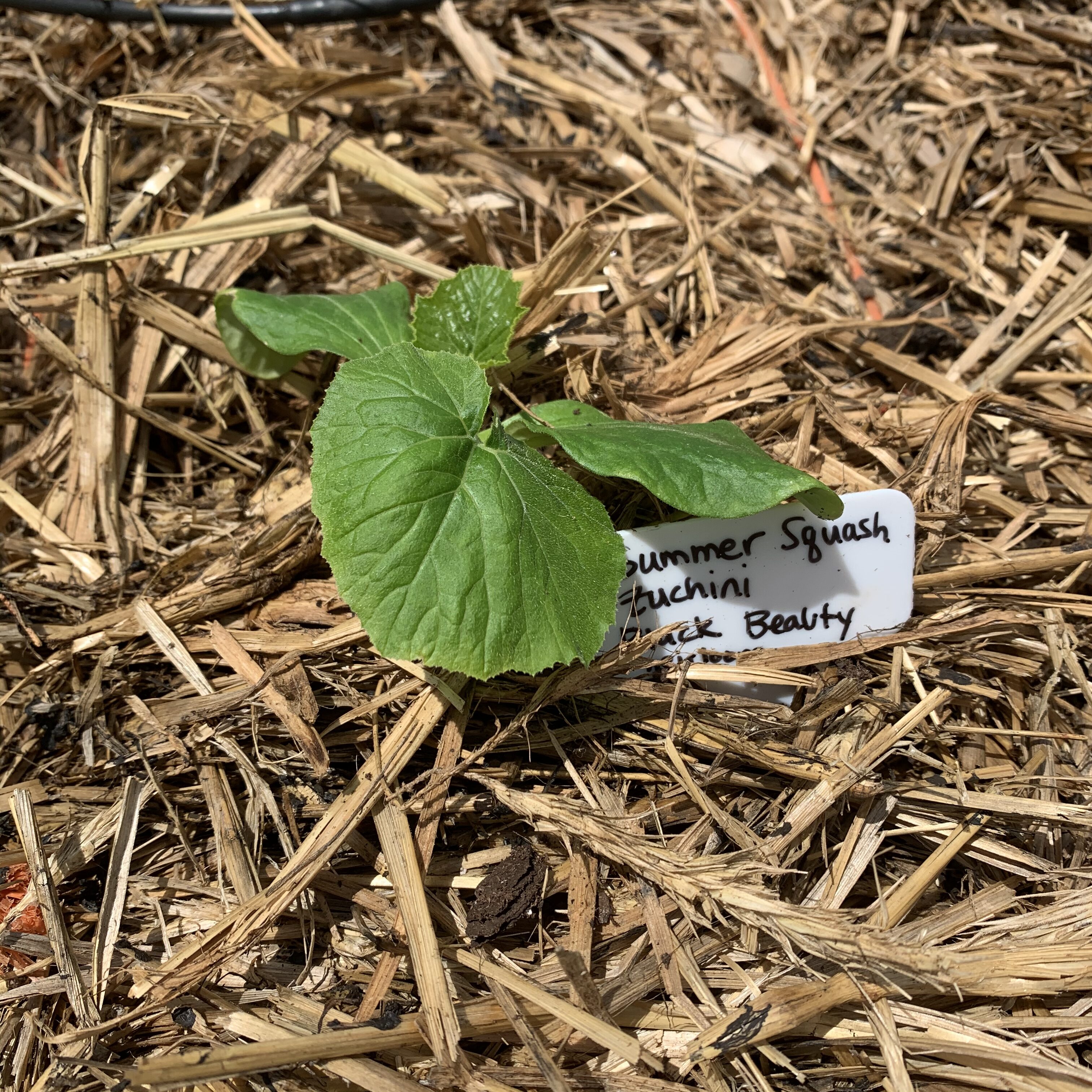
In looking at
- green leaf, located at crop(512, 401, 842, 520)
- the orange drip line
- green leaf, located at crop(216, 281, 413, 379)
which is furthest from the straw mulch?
green leaf, located at crop(512, 401, 842, 520)

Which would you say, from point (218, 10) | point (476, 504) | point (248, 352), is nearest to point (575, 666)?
point (476, 504)

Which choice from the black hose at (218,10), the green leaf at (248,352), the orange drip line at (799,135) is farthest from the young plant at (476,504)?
the black hose at (218,10)

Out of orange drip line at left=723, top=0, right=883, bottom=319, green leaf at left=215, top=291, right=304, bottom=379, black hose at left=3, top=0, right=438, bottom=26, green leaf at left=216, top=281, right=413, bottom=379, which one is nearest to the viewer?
green leaf at left=216, top=281, right=413, bottom=379

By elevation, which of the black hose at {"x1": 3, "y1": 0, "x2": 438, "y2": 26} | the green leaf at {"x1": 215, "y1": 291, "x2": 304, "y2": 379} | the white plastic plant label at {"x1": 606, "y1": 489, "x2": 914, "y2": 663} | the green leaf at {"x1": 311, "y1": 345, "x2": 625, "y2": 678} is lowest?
the white plastic plant label at {"x1": 606, "y1": 489, "x2": 914, "y2": 663}

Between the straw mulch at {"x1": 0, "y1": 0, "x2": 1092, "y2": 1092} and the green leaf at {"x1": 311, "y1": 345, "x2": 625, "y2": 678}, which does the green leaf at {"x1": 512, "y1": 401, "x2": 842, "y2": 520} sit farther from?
the straw mulch at {"x1": 0, "y1": 0, "x2": 1092, "y2": 1092}

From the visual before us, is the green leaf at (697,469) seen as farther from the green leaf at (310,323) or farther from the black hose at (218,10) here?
the black hose at (218,10)

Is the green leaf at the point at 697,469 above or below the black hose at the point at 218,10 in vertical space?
below

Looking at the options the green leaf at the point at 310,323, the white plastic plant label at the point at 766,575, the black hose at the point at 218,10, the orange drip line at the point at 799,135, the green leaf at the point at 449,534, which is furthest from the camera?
the black hose at the point at 218,10
